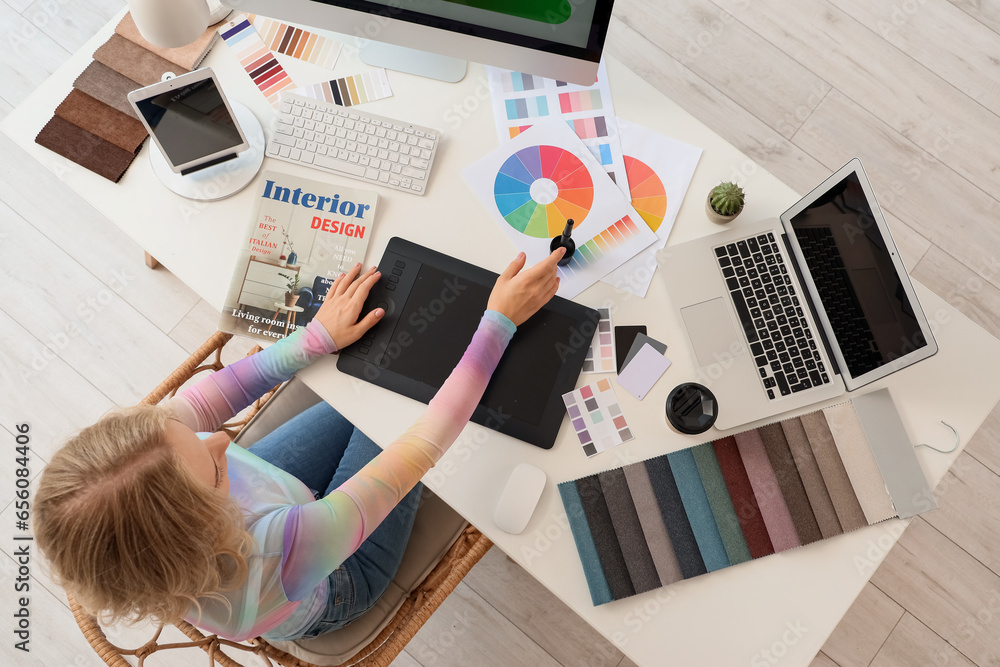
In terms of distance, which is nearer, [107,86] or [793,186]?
[107,86]

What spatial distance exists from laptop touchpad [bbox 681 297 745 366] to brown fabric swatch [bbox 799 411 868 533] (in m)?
0.18

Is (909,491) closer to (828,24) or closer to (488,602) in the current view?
(488,602)

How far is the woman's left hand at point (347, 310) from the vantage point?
1.22 m

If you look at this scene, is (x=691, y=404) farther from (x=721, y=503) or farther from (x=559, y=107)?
(x=559, y=107)

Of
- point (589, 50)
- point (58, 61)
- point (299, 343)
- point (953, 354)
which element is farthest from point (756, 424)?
point (58, 61)

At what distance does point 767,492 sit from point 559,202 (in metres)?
0.66

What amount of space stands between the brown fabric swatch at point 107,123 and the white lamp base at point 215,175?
1.3 inches

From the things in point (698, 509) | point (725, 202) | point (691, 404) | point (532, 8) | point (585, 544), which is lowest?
point (585, 544)

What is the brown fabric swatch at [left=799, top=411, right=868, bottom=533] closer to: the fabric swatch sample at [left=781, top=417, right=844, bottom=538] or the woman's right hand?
the fabric swatch sample at [left=781, top=417, right=844, bottom=538]

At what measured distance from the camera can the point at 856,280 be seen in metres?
1.14

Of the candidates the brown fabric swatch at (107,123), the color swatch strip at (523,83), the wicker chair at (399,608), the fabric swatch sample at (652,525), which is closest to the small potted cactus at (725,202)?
the color swatch strip at (523,83)

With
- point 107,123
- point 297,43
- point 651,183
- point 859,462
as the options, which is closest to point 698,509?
point 859,462

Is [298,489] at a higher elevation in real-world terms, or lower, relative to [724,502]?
lower

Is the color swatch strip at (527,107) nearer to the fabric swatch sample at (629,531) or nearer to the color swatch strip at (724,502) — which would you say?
the color swatch strip at (724,502)
